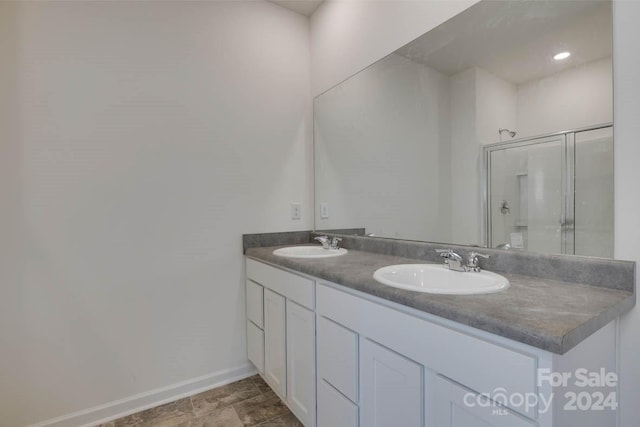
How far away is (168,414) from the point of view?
1692mm

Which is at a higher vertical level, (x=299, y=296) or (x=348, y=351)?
(x=299, y=296)

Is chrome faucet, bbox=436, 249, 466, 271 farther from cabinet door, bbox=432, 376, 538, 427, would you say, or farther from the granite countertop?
cabinet door, bbox=432, 376, 538, 427

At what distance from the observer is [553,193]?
111 centimetres

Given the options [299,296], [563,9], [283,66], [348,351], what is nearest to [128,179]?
[299,296]

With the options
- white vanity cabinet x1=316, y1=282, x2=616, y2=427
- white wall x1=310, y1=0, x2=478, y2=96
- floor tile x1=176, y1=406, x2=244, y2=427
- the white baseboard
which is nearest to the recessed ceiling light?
white wall x1=310, y1=0, x2=478, y2=96

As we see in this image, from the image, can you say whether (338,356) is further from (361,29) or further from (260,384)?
(361,29)

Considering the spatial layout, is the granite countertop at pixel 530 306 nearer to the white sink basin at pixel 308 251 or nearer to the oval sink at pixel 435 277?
the oval sink at pixel 435 277

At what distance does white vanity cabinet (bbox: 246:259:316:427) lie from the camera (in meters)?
1.41

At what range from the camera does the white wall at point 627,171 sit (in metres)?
0.91

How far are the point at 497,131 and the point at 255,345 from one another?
1.73 meters

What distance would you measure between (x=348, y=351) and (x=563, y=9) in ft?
4.65

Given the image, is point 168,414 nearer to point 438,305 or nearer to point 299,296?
point 299,296

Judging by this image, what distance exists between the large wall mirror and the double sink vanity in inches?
5.2

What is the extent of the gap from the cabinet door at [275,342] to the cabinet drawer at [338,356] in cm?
34
